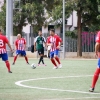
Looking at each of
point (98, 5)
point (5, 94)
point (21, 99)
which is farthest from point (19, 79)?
point (98, 5)

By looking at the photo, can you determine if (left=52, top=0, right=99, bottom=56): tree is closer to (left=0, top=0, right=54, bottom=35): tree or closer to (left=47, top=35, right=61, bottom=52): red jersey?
(left=0, top=0, right=54, bottom=35): tree

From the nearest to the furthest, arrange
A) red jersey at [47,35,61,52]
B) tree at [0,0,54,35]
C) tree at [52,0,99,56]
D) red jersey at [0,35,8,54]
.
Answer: red jersey at [0,35,8,54]
red jersey at [47,35,61,52]
tree at [52,0,99,56]
tree at [0,0,54,35]

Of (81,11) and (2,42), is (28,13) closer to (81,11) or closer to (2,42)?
(81,11)

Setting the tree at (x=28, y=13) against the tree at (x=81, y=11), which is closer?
the tree at (x=81, y=11)

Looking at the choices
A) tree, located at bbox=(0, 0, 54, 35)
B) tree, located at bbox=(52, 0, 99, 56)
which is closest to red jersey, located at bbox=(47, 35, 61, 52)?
tree, located at bbox=(52, 0, 99, 56)

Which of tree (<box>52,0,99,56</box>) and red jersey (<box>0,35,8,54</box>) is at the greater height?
tree (<box>52,0,99,56</box>)

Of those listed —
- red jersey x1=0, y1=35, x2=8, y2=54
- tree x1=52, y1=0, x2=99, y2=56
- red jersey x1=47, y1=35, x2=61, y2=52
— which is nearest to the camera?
red jersey x1=0, y1=35, x2=8, y2=54

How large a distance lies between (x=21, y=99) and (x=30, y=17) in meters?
41.5

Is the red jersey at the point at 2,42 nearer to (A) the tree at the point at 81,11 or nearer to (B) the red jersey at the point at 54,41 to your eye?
(B) the red jersey at the point at 54,41

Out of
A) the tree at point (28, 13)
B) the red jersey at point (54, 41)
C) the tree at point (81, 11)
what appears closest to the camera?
the red jersey at point (54, 41)

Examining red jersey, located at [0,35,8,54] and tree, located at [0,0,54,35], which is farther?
tree, located at [0,0,54,35]

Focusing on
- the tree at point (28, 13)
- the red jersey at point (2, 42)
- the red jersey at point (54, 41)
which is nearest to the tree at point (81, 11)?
the tree at point (28, 13)

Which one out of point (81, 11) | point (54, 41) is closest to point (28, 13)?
point (81, 11)

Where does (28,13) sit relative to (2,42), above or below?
above
